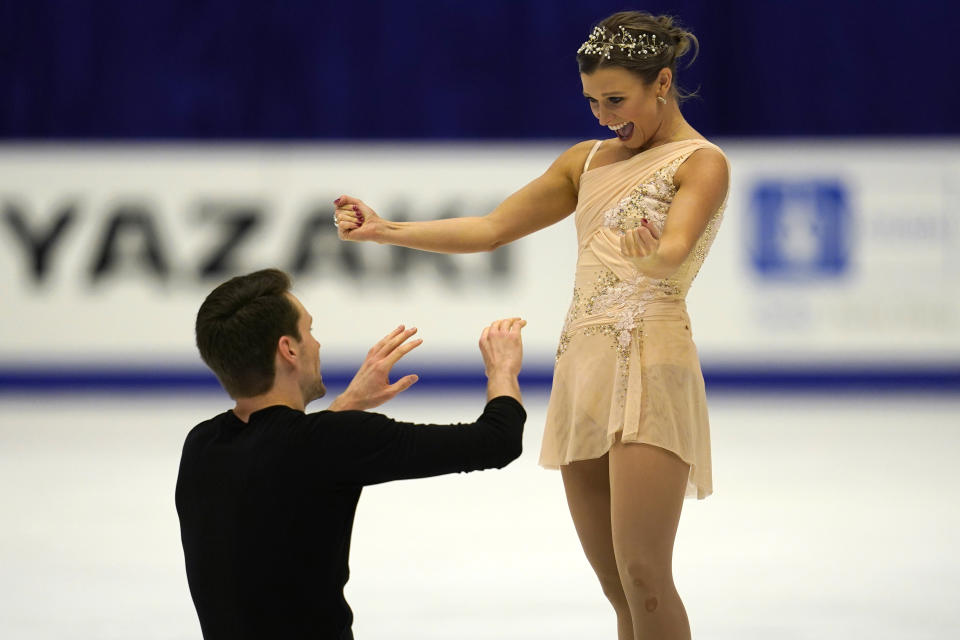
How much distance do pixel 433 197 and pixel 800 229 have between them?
246 cm

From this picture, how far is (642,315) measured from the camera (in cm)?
229

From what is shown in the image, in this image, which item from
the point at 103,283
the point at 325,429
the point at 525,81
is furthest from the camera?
the point at 525,81

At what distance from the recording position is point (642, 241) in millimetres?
2041

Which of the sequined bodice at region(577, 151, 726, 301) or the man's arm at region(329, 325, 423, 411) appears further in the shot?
the sequined bodice at region(577, 151, 726, 301)

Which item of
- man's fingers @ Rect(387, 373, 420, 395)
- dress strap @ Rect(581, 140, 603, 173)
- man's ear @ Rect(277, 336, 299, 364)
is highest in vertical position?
dress strap @ Rect(581, 140, 603, 173)

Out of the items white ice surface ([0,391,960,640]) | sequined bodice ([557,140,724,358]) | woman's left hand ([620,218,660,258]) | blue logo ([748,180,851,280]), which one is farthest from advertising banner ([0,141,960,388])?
woman's left hand ([620,218,660,258])

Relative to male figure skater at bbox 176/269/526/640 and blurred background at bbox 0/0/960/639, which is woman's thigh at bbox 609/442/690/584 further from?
blurred background at bbox 0/0/960/639

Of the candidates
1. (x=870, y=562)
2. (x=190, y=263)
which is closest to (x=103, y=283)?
(x=190, y=263)

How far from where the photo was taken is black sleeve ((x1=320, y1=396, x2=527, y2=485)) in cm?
177

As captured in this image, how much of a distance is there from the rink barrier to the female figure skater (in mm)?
5199

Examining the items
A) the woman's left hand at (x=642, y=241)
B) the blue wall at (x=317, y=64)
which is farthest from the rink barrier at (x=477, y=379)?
the woman's left hand at (x=642, y=241)

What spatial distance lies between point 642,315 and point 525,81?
604cm

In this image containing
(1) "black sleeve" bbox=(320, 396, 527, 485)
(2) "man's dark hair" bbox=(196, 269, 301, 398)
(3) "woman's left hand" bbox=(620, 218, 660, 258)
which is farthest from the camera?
(3) "woman's left hand" bbox=(620, 218, 660, 258)

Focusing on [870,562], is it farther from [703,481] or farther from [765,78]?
[765,78]
